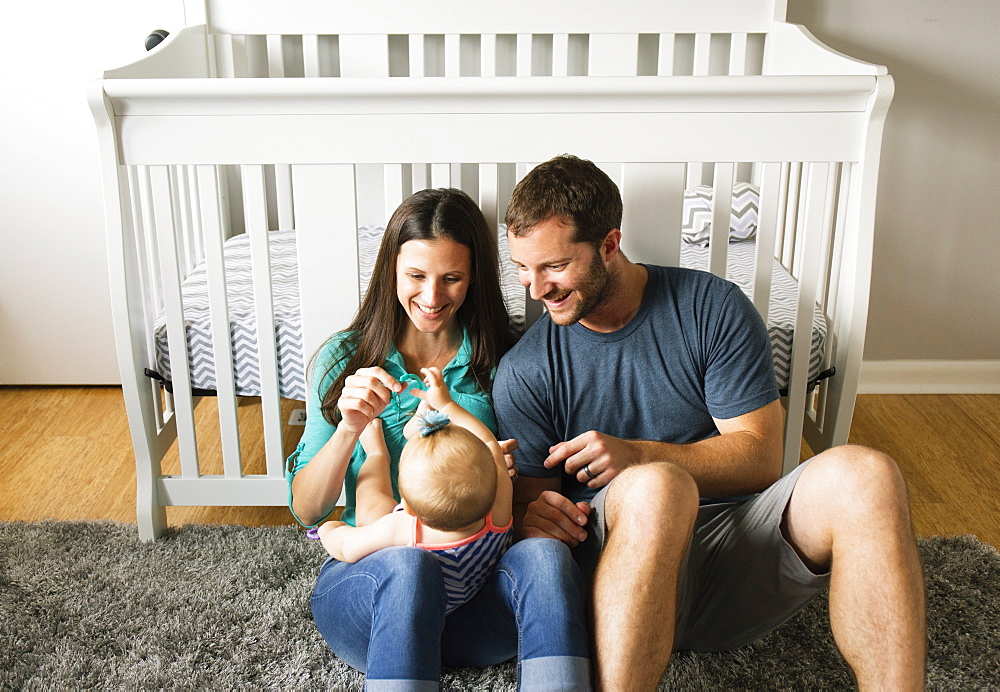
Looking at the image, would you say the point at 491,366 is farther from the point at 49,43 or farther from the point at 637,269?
the point at 49,43

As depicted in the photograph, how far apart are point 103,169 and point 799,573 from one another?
129cm

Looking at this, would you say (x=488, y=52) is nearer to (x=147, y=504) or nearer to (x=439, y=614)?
(x=147, y=504)

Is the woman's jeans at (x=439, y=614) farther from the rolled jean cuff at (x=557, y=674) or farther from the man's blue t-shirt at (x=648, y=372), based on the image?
the man's blue t-shirt at (x=648, y=372)

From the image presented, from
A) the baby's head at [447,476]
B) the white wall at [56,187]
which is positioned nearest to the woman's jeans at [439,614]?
the baby's head at [447,476]

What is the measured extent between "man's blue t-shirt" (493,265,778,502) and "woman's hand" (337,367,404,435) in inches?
8.8

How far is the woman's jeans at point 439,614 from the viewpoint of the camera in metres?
1.15

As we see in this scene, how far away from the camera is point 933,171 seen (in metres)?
2.48

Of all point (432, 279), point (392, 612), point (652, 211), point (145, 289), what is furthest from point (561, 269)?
point (145, 289)

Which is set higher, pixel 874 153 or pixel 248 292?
pixel 874 153

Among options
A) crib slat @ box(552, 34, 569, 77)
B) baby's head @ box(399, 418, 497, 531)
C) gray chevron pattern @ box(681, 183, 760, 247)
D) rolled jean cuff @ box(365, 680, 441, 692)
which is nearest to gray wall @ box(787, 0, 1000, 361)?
gray chevron pattern @ box(681, 183, 760, 247)

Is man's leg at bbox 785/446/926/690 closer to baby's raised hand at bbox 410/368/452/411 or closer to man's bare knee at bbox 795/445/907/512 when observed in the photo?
man's bare knee at bbox 795/445/907/512

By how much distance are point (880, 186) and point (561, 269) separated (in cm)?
152

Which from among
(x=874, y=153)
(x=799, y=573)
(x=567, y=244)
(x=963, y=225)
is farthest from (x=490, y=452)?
(x=963, y=225)

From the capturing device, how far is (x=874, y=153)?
1.52 metres
